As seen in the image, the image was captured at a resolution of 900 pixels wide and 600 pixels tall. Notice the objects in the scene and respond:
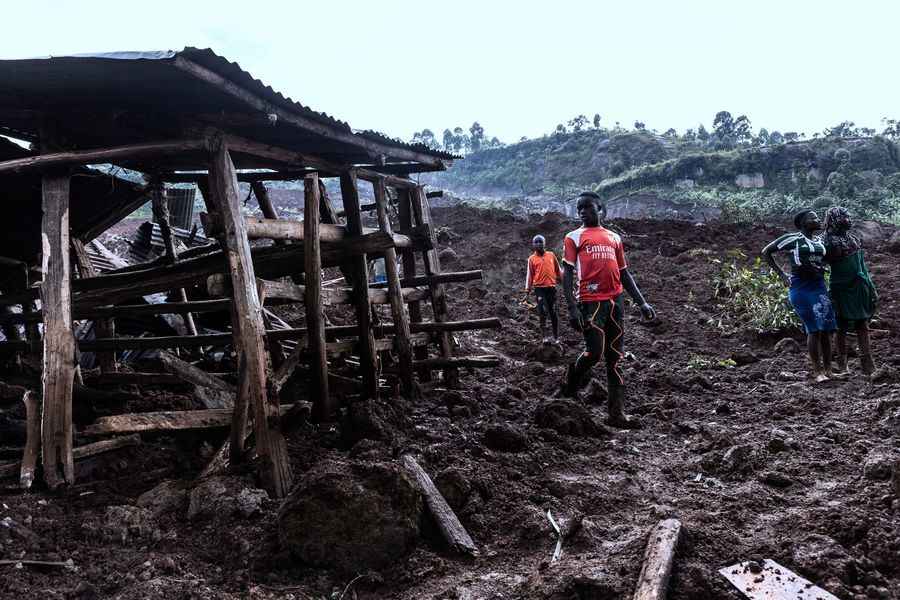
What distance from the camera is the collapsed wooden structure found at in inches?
144

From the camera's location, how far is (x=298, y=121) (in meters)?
4.30

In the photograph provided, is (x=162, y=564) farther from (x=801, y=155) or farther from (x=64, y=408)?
(x=801, y=155)

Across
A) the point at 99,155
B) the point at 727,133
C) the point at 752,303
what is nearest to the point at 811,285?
the point at 752,303

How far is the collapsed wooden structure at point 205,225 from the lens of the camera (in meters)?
3.67

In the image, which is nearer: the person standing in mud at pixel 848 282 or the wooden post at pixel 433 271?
the person standing in mud at pixel 848 282

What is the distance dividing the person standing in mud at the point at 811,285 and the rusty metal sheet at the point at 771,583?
A: 13.5 feet

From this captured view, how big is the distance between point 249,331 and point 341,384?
1.52 m

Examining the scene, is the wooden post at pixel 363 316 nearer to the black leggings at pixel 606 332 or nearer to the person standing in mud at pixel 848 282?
the black leggings at pixel 606 332

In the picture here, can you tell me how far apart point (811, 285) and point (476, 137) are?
162 ft

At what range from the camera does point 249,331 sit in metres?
3.82

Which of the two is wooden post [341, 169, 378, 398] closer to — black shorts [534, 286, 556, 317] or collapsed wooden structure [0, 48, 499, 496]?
collapsed wooden structure [0, 48, 499, 496]

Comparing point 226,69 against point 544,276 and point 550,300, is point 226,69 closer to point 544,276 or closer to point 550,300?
point 544,276

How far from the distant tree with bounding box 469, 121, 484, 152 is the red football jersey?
49.0m

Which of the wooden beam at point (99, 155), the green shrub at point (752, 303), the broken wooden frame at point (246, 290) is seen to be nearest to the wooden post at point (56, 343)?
the broken wooden frame at point (246, 290)
